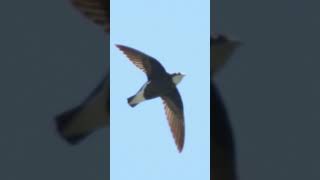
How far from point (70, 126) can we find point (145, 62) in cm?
56

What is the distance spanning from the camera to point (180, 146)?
4383 millimetres

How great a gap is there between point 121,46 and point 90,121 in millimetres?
455

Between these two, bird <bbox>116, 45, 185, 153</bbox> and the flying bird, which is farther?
bird <bbox>116, 45, 185, 153</bbox>

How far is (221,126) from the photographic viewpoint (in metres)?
4.29

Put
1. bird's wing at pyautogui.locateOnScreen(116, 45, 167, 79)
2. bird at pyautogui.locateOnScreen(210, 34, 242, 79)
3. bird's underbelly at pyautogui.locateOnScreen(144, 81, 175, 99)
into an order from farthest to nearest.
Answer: bird's underbelly at pyautogui.locateOnScreen(144, 81, 175, 99)
bird's wing at pyautogui.locateOnScreen(116, 45, 167, 79)
bird at pyautogui.locateOnScreen(210, 34, 242, 79)

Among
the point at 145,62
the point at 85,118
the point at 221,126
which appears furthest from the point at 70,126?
the point at 221,126

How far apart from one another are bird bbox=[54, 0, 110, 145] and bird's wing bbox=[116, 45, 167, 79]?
0.58 feet

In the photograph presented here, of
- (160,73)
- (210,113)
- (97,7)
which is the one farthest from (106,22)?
(210,113)

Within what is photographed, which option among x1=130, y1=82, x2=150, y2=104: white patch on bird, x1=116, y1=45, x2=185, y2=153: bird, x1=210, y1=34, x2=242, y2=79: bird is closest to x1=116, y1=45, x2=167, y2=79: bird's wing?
x1=116, y1=45, x2=185, y2=153: bird

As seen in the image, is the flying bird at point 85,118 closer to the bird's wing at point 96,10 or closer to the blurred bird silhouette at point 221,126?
the bird's wing at point 96,10

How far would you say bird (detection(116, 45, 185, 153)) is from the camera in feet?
14.4

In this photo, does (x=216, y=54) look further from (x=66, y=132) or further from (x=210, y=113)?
(x=66, y=132)

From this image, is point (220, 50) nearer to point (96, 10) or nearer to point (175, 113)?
point (175, 113)

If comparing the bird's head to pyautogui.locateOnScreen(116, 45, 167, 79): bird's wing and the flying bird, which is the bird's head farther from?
the flying bird
